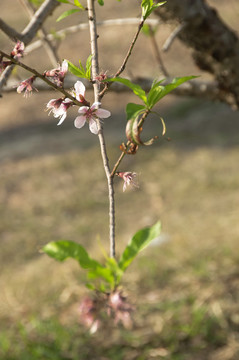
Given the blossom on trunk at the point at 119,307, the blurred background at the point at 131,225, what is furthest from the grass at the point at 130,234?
the blossom on trunk at the point at 119,307

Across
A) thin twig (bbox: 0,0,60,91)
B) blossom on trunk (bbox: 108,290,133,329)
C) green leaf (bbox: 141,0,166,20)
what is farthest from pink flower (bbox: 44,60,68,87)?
blossom on trunk (bbox: 108,290,133,329)

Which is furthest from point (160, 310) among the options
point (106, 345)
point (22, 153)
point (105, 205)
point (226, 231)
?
point (22, 153)

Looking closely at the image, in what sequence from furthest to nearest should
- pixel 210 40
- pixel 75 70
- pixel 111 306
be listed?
pixel 210 40 < pixel 111 306 < pixel 75 70

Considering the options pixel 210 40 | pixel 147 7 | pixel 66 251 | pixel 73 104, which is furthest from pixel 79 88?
pixel 210 40

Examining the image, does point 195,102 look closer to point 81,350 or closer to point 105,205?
point 105,205

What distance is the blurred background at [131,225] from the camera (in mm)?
2297

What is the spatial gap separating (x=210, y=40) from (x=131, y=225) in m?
1.55

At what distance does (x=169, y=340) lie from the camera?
2.27 m

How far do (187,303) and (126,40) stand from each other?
158 inches

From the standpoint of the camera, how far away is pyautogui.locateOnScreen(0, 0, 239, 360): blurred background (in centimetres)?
230

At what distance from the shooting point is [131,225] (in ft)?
10.8

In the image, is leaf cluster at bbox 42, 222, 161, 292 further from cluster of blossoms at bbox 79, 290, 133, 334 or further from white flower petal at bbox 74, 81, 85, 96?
white flower petal at bbox 74, 81, 85, 96

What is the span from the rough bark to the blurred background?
0.41 ft

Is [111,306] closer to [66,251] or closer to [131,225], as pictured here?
[66,251]
